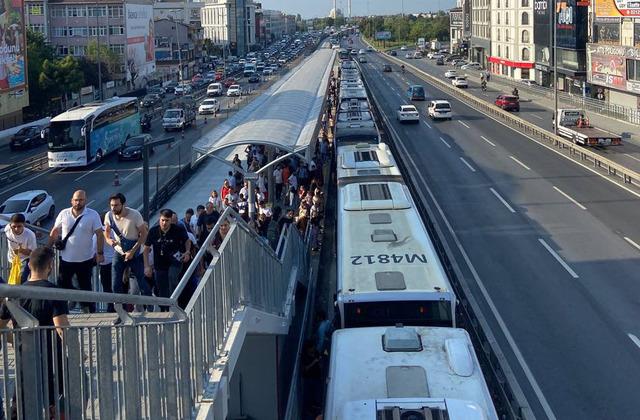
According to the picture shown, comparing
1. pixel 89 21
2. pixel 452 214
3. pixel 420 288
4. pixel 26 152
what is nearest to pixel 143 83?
pixel 89 21

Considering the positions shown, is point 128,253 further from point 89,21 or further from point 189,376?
point 89,21

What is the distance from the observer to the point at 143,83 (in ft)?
273

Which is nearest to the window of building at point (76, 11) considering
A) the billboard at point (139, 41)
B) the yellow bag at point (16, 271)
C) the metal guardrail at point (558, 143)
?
the billboard at point (139, 41)

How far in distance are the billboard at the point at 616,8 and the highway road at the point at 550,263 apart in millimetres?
18040

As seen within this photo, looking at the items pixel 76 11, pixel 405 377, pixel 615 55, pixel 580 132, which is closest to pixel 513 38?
pixel 615 55

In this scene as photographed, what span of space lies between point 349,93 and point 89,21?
142 ft

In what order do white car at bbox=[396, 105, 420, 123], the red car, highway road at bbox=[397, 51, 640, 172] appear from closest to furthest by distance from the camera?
highway road at bbox=[397, 51, 640, 172]
white car at bbox=[396, 105, 420, 123]
the red car

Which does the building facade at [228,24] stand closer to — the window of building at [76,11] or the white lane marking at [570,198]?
the window of building at [76,11]

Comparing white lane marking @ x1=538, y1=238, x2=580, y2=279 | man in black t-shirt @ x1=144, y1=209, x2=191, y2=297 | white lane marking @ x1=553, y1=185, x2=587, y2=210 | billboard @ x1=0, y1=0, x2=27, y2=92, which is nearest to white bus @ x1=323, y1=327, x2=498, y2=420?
man in black t-shirt @ x1=144, y1=209, x2=191, y2=297

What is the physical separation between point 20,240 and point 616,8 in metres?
48.7

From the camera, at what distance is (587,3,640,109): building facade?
48.3 metres

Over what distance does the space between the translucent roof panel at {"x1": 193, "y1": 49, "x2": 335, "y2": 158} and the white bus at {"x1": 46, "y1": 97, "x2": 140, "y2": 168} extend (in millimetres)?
8769

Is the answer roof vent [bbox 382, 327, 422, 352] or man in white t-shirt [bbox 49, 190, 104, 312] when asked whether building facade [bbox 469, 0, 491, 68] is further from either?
man in white t-shirt [bbox 49, 190, 104, 312]

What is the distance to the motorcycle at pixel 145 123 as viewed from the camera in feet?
159
